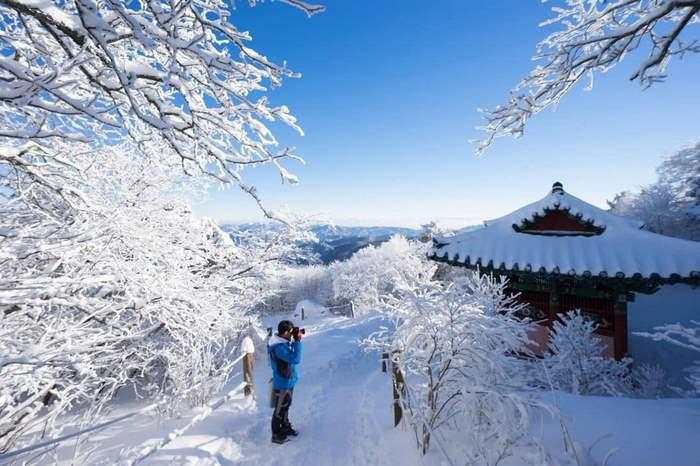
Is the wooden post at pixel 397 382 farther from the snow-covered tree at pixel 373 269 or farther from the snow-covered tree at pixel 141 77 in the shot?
the snow-covered tree at pixel 373 269

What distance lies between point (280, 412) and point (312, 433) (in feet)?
2.27

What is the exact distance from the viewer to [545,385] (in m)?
4.70

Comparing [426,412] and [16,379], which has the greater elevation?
[16,379]

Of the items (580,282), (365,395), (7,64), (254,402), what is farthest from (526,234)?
(7,64)

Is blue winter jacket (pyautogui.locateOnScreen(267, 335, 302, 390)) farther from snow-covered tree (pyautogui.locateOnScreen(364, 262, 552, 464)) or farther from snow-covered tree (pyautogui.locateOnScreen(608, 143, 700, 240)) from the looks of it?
snow-covered tree (pyautogui.locateOnScreen(608, 143, 700, 240))

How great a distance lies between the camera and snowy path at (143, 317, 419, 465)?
381 cm

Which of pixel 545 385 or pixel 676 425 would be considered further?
pixel 545 385

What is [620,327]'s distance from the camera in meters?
5.04

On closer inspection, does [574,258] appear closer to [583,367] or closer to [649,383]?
[583,367]

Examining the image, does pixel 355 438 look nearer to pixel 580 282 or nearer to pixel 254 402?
pixel 254 402

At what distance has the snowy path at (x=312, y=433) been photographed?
3807mm

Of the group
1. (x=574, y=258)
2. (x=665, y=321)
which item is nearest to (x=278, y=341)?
(x=574, y=258)

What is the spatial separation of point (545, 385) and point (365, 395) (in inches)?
124

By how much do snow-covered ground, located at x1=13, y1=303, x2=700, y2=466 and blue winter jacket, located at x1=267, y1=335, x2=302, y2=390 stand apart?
82cm
